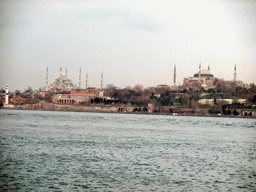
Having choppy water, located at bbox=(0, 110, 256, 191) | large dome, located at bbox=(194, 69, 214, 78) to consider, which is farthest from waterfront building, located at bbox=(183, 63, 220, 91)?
choppy water, located at bbox=(0, 110, 256, 191)

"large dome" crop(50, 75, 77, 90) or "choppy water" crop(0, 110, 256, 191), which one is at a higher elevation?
"large dome" crop(50, 75, 77, 90)

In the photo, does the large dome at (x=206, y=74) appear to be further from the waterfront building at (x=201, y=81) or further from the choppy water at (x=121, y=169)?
the choppy water at (x=121, y=169)

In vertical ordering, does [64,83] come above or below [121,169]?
above

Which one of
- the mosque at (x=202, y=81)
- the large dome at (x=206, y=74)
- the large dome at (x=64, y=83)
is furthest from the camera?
the large dome at (x=64, y=83)

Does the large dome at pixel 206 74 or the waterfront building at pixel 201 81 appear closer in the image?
the waterfront building at pixel 201 81

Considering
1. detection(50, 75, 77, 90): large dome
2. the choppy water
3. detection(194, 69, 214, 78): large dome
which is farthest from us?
detection(50, 75, 77, 90): large dome

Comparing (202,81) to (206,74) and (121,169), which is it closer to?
(206,74)

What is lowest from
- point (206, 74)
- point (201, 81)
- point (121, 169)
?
point (121, 169)

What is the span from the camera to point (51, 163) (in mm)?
15180

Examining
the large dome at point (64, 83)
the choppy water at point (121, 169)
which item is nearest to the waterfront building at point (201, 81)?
the large dome at point (64, 83)

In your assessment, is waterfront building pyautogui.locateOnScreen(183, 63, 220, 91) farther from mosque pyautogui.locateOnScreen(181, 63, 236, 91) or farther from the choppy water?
the choppy water

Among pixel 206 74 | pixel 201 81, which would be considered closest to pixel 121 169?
pixel 201 81

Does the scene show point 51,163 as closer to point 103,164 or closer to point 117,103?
point 103,164

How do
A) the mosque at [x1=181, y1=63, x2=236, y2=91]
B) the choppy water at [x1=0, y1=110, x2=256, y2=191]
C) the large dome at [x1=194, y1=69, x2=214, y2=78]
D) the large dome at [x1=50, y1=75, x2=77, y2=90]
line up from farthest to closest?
the large dome at [x1=50, y1=75, x2=77, y2=90] → the large dome at [x1=194, y1=69, x2=214, y2=78] → the mosque at [x1=181, y1=63, x2=236, y2=91] → the choppy water at [x1=0, y1=110, x2=256, y2=191]
